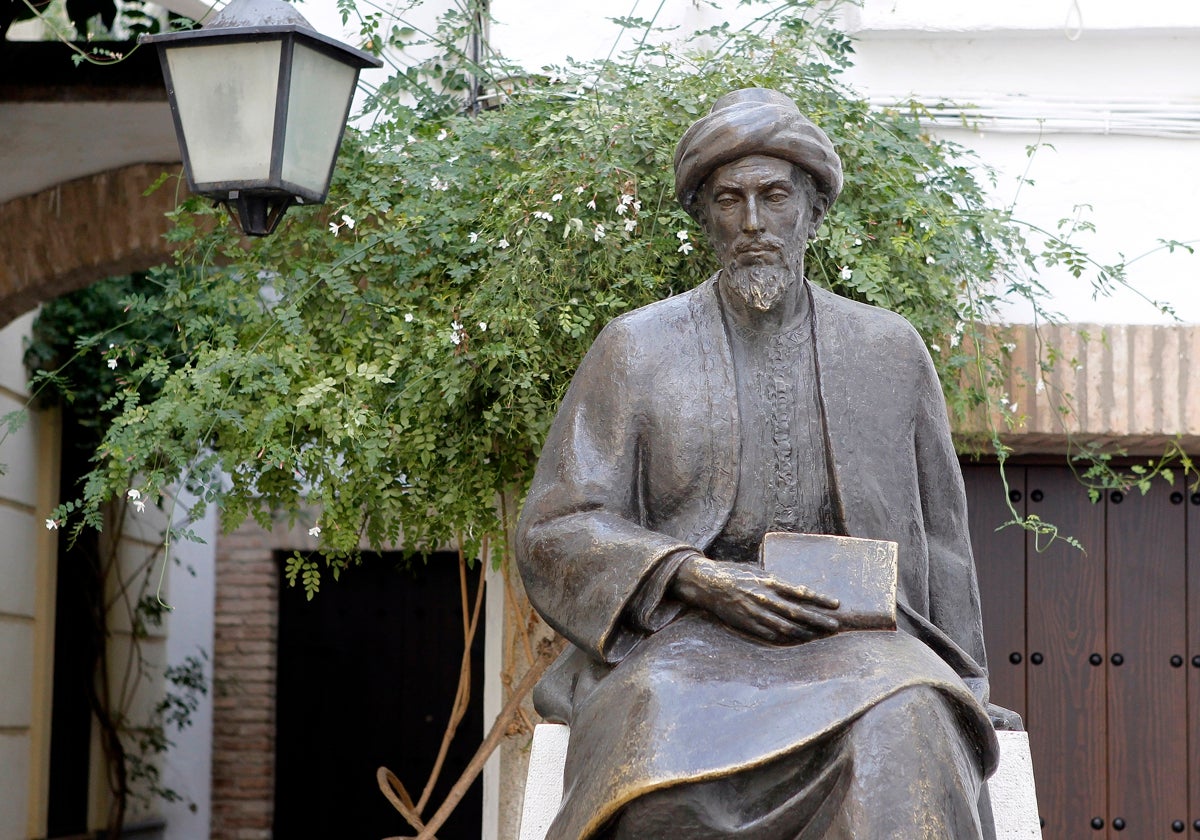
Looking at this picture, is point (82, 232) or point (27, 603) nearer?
point (82, 232)

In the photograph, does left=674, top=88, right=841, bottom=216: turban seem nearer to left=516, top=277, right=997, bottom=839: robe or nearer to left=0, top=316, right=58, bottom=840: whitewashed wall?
left=516, top=277, right=997, bottom=839: robe

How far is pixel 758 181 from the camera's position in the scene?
117 inches

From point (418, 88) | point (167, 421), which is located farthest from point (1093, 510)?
point (167, 421)

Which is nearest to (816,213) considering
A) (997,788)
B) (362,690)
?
(997,788)

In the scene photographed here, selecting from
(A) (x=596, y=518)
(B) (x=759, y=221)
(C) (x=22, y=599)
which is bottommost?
(C) (x=22, y=599)

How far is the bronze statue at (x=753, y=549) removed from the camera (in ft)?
8.57

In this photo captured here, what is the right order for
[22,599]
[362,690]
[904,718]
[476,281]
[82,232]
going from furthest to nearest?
1. [362,690]
2. [22,599]
3. [82,232]
4. [476,281]
5. [904,718]

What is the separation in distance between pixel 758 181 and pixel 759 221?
68 millimetres

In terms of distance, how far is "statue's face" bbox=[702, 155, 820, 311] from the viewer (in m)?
2.99

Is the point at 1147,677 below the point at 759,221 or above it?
below

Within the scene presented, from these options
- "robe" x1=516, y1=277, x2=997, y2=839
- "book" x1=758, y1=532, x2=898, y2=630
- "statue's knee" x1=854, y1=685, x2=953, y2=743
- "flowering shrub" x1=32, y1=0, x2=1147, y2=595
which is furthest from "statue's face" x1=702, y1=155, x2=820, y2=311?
"flowering shrub" x1=32, y1=0, x2=1147, y2=595

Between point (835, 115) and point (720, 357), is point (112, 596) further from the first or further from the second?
point (720, 357)

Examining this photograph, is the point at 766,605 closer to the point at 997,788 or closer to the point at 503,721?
the point at 997,788

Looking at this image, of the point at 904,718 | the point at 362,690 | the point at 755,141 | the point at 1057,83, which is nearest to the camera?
the point at 904,718
